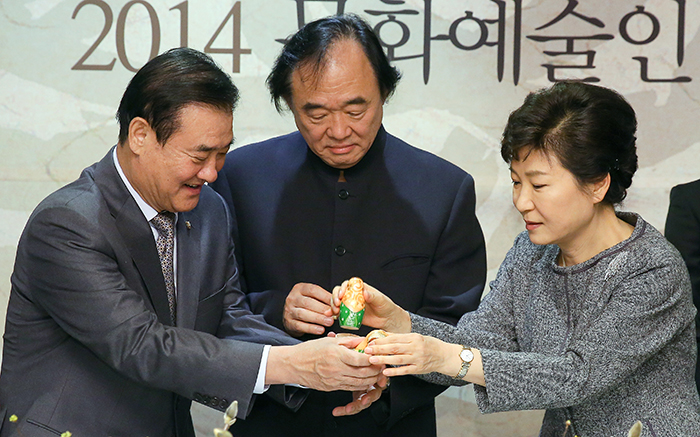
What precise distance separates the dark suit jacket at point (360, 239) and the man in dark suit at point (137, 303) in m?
0.33

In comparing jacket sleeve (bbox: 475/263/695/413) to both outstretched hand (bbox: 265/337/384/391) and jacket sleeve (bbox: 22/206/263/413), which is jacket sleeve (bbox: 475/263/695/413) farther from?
jacket sleeve (bbox: 22/206/263/413)

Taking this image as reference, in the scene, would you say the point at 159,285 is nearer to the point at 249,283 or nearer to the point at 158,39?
the point at 249,283

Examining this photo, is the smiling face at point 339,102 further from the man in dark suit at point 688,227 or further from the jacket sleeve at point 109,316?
the man in dark suit at point 688,227

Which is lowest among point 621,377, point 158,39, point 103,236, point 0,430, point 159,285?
point 0,430

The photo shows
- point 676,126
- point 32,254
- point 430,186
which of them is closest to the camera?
point 32,254

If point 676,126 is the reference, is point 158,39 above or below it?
above

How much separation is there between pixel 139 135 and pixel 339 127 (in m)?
0.60

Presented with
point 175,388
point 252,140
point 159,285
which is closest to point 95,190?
point 159,285

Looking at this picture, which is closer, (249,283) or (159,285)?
(159,285)

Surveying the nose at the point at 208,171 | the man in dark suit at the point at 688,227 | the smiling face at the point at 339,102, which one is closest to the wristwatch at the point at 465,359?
the smiling face at the point at 339,102

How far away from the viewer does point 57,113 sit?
12.5 feet

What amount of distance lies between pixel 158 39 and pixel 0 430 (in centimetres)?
221

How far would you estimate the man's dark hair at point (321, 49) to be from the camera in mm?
2393

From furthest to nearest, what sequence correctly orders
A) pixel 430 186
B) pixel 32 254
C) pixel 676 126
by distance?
pixel 676 126, pixel 430 186, pixel 32 254
